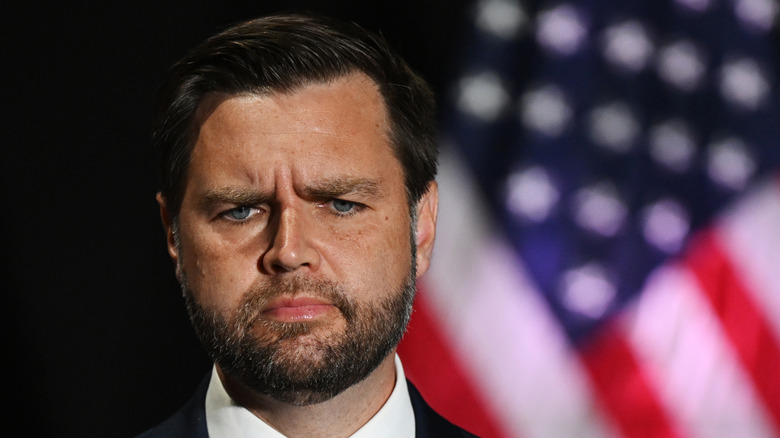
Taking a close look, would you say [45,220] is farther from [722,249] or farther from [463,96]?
[722,249]

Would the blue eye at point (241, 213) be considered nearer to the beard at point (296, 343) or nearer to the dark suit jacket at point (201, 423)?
the beard at point (296, 343)

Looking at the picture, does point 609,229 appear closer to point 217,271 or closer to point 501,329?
point 501,329

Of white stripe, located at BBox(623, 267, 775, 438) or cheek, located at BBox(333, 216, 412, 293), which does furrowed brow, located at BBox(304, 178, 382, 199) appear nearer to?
cheek, located at BBox(333, 216, 412, 293)

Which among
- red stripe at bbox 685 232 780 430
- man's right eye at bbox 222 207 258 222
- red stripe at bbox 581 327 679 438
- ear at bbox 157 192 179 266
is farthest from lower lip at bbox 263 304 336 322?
red stripe at bbox 685 232 780 430

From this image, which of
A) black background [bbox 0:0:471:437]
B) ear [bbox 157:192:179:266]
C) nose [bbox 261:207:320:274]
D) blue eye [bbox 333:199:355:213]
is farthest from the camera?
black background [bbox 0:0:471:437]

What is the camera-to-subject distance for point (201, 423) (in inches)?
63.2

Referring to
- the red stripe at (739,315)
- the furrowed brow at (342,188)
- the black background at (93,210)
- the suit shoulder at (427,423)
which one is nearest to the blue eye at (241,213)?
the furrowed brow at (342,188)

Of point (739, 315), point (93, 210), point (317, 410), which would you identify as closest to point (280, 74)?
point (317, 410)

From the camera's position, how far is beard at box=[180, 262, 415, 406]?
145 cm

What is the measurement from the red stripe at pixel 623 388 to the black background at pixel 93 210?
94 centimetres

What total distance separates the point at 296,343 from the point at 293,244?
0.16 metres

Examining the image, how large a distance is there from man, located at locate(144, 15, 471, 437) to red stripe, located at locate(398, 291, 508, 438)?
0.74 metres

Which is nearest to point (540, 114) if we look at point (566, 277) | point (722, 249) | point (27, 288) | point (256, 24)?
point (566, 277)

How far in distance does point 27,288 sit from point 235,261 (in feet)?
3.68
